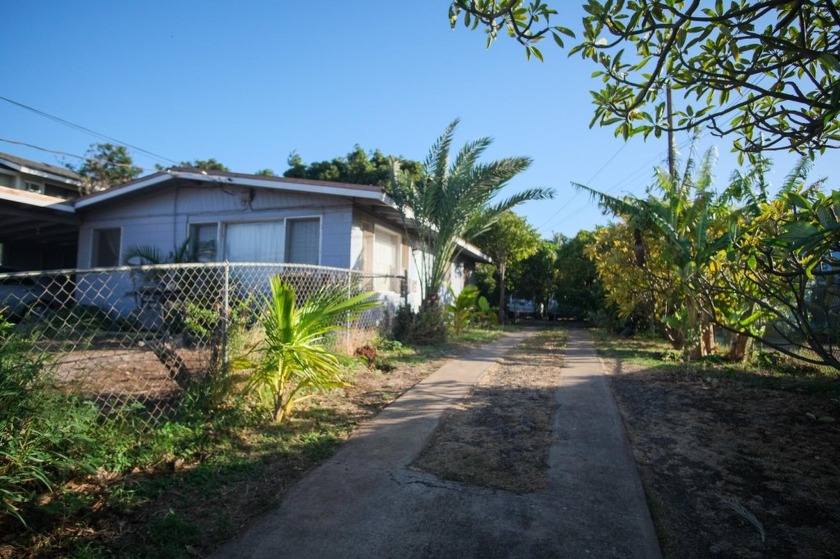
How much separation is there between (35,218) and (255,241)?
6.11m

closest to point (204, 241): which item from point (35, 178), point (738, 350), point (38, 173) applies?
point (738, 350)

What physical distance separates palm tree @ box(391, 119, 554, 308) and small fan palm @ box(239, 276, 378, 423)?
6060 mm

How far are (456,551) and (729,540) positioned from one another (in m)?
1.59

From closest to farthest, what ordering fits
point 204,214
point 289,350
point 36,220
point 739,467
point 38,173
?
point 739,467
point 289,350
point 204,214
point 36,220
point 38,173

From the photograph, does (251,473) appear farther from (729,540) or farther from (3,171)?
(3,171)

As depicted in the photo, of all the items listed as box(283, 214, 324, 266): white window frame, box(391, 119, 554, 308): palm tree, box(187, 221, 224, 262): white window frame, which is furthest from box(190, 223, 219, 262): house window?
box(391, 119, 554, 308): palm tree

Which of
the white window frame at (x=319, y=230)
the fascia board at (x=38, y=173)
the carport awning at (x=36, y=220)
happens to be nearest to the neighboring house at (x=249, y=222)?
the white window frame at (x=319, y=230)

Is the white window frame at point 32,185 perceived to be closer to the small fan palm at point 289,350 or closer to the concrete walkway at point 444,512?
the small fan palm at point 289,350

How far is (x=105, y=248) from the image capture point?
511 inches

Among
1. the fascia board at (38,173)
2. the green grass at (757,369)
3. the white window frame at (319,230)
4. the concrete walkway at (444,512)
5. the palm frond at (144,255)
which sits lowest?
the concrete walkway at (444,512)

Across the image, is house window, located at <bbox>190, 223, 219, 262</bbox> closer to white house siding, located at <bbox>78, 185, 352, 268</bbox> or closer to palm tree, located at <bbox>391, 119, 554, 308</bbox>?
white house siding, located at <bbox>78, 185, 352, 268</bbox>

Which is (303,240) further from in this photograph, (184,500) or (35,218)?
(184,500)

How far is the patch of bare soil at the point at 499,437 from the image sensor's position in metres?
3.31

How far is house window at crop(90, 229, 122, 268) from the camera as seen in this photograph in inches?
A: 502
